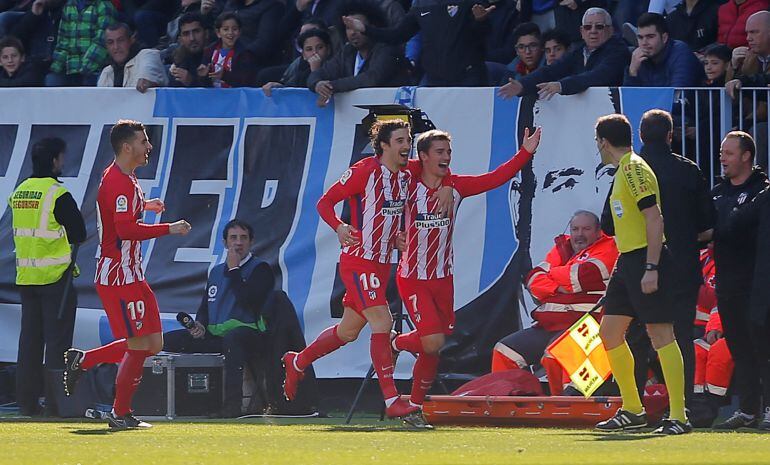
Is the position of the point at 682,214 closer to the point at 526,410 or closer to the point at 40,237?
the point at 526,410

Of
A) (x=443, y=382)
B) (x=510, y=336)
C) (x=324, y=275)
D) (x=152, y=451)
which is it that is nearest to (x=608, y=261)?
(x=510, y=336)

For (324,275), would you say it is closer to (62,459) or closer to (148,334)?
(148,334)

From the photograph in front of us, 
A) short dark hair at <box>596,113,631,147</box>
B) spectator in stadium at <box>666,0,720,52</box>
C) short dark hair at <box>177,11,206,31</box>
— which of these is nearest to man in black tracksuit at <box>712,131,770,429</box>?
short dark hair at <box>596,113,631,147</box>

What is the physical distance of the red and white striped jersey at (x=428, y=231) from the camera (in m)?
10.9

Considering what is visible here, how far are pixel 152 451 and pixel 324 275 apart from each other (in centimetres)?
468

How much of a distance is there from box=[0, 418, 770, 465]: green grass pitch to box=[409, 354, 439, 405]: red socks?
0.86ft

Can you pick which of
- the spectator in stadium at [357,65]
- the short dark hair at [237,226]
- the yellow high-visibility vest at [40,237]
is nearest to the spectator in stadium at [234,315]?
the short dark hair at [237,226]

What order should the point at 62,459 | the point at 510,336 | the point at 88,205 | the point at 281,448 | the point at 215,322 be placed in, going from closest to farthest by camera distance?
the point at 62,459 → the point at 281,448 → the point at 510,336 → the point at 215,322 → the point at 88,205

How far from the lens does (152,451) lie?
27.9 ft

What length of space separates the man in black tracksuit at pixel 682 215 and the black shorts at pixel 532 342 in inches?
64.3

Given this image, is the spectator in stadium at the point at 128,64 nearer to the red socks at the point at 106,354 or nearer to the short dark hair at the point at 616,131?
the red socks at the point at 106,354

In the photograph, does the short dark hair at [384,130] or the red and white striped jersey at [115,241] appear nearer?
the red and white striped jersey at [115,241]

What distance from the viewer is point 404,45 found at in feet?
46.6

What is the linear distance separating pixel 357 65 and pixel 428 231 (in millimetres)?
3195
